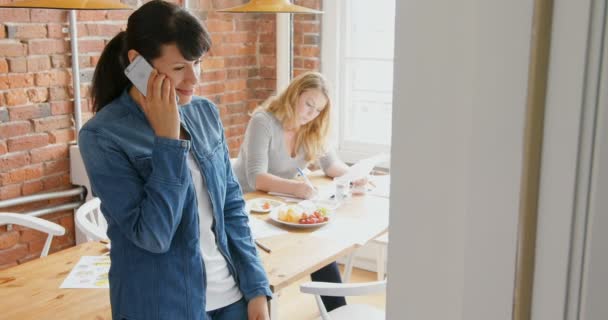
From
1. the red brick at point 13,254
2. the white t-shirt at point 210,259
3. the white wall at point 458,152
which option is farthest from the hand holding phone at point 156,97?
the red brick at point 13,254

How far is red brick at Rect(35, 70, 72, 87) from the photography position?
124 inches

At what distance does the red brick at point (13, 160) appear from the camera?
10.0 ft

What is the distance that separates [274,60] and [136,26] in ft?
8.91

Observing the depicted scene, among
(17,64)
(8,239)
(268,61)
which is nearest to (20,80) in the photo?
(17,64)

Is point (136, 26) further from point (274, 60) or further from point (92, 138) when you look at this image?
point (274, 60)

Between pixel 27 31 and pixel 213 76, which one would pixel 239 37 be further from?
pixel 27 31

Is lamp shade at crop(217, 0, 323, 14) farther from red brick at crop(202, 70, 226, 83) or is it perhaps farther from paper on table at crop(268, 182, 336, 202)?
red brick at crop(202, 70, 226, 83)

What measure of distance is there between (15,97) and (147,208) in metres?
1.87

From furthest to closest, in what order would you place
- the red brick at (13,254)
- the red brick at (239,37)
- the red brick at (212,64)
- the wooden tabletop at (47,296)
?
the red brick at (239,37) → the red brick at (212,64) → the red brick at (13,254) → the wooden tabletop at (47,296)

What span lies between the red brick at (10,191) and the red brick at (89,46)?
2.31 feet

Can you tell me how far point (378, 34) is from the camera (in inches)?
156

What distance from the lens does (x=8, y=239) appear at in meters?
3.15

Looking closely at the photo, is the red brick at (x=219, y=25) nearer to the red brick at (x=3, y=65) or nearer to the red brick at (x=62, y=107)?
the red brick at (x=62, y=107)

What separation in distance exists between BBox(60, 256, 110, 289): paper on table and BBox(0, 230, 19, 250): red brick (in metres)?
1.10
